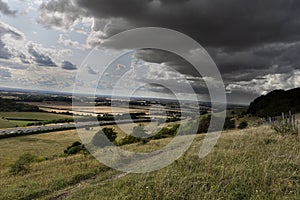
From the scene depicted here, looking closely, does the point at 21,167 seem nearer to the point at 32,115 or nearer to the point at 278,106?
the point at 278,106

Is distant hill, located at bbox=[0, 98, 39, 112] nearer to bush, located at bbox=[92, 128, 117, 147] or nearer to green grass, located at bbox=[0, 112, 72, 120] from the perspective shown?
green grass, located at bbox=[0, 112, 72, 120]

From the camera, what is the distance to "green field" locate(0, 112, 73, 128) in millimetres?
121562

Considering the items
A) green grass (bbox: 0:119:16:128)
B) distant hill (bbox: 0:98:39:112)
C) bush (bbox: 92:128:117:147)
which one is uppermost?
distant hill (bbox: 0:98:39:112)

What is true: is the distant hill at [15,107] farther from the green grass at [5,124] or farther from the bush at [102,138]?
the bush at [102,138]

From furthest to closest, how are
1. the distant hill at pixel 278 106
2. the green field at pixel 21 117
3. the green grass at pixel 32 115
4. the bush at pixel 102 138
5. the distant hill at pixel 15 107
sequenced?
the distant hill at pixel 15 107
the green grass at pixel 32 115
the green field at pixel 21 117
the distant hill at pixel 278 106
the bush at pixel 102 138

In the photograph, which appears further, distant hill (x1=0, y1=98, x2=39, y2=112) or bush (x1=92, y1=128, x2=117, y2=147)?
distant hill (x1=0, y1=98, x2=39, y2=112)

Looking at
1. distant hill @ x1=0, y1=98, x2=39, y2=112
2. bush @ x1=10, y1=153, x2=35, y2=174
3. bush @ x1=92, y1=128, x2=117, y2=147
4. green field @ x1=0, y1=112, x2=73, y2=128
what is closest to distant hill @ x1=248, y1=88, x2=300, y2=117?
bush @ x1=92, y1=128, x2=117, y2=147

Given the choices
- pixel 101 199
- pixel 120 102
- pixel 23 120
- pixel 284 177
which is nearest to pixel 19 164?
pixel 120 102

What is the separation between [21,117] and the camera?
5354 inches

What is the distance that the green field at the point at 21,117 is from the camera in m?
122

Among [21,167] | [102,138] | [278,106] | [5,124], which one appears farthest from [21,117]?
[21,167]

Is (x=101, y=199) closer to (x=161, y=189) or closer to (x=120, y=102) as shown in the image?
(x=161, y=189)

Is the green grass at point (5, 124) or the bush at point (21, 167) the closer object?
the bush at point (21, 167)

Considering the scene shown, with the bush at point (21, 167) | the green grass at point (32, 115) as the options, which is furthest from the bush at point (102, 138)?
the green grass at point (32, 115)
